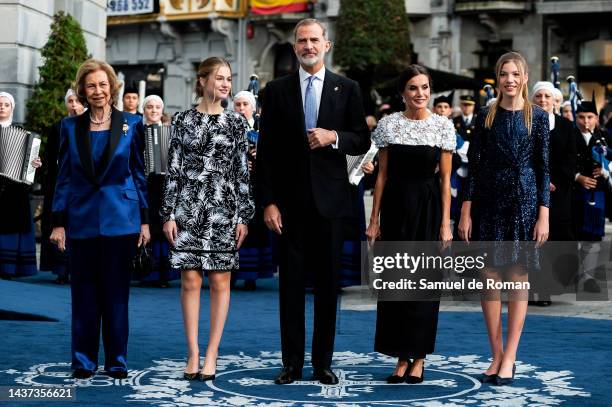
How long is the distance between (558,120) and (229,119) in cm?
403

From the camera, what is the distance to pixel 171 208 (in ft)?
25.4

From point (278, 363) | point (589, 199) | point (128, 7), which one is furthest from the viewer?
point (128, 7)

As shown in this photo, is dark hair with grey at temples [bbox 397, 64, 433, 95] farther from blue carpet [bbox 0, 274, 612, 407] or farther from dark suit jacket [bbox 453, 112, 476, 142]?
dark suit jacket [bbox 453, 112, 476, 142]

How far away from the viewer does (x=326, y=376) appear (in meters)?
7.52

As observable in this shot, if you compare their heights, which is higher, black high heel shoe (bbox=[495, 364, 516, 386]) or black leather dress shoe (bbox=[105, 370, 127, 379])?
black high heel shoe (bbox=[495, 364, 516, 386])

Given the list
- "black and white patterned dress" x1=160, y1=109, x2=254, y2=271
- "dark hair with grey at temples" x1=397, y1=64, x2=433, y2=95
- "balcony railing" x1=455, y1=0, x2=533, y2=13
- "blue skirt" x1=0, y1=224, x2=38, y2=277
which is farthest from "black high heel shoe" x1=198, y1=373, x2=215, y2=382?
"balcony railing" x1=455, y1=0, x2=533, y2=13

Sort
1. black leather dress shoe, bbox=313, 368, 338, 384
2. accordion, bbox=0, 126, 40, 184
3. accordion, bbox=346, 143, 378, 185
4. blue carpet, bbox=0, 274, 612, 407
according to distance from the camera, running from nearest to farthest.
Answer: blue carpet, bbox=0, 274, 612, 407
black leather dress shoe, bbox=313, 368, 338, 384
accordion, bbox=346, 143, 378, 185
accordion, bbox=0, 126, 40, 184

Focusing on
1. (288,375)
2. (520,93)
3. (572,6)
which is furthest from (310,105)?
(572,6)

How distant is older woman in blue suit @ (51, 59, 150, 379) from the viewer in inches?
303

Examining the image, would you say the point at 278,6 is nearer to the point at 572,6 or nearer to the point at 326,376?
the point at 572,6

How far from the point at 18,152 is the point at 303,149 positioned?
17.8 ft

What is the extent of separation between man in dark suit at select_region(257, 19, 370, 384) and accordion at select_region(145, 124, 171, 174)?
176 inches

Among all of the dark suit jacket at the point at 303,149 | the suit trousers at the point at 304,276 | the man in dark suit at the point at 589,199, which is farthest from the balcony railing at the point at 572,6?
the suit trousers at the point at 304,276

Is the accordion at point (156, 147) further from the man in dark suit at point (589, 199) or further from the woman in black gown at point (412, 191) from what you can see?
the woman in black gown at point (412, 191)
